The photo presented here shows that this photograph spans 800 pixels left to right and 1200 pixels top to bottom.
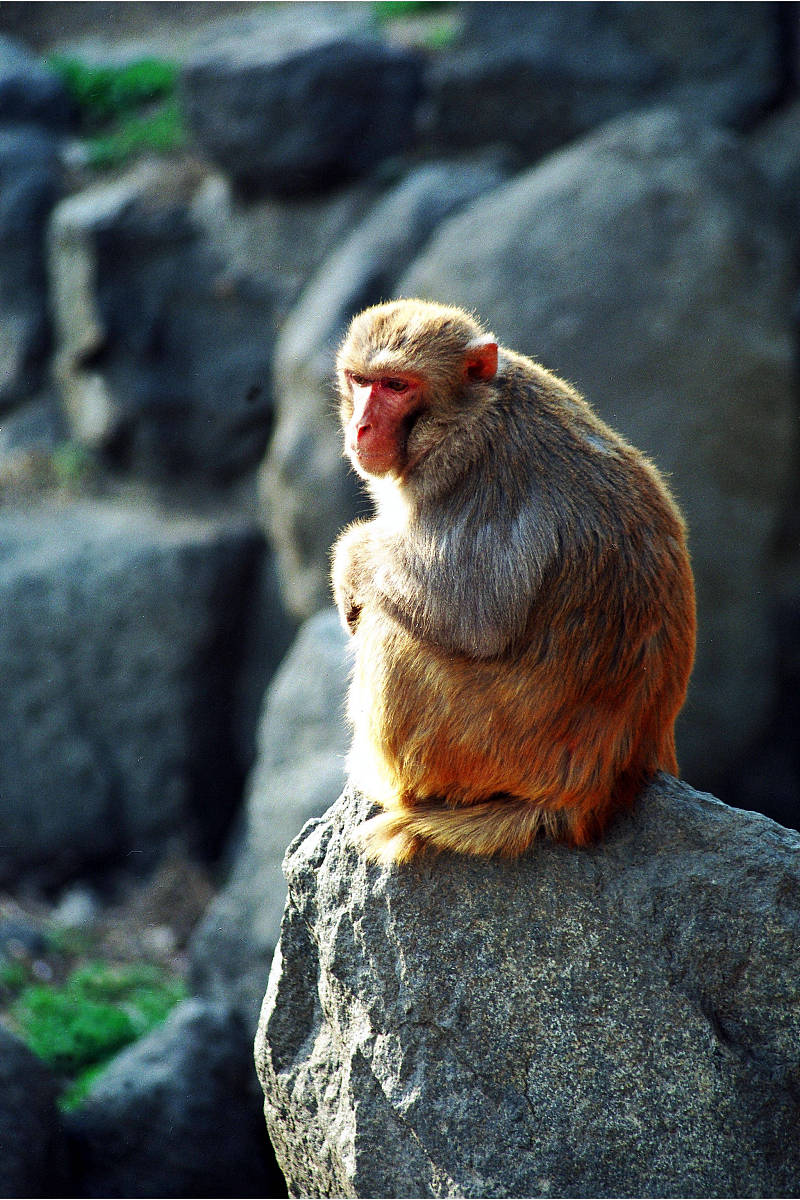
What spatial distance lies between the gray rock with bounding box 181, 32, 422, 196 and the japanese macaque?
5.95m

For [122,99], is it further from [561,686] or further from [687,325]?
[561,686]

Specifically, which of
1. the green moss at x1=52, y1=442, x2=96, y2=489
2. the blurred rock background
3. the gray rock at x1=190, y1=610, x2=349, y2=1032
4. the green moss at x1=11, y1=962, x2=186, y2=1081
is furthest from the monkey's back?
the green moss at x1=52, y1=442, x2=96, y2=489

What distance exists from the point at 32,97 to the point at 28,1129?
8043 mm

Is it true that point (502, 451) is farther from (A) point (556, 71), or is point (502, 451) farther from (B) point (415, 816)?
(A) point (556, 71)

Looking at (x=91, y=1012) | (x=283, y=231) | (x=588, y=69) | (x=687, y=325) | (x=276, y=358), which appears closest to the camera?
(x=91, y=1012)

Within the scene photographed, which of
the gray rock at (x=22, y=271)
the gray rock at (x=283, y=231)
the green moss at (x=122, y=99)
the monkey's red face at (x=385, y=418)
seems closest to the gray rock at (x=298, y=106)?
the gray rock at (x=283, y=231)

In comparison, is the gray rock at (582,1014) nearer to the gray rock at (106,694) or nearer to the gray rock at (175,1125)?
the gray rock at (175,1125)

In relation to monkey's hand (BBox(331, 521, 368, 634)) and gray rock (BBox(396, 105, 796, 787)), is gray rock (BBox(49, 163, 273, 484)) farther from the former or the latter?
monkey's hand (BBox(331, 521, 368, 634))

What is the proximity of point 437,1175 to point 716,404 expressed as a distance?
206 inches

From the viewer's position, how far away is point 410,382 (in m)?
3.55

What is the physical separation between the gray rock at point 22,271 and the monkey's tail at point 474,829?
23.6ft

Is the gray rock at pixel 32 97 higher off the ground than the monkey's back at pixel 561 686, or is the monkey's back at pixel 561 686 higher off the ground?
the gray rock at pixel 32 97

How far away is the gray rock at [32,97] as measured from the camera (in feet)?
32.6

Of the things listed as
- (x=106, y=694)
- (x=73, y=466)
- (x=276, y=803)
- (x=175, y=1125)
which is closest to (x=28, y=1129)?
(x=175, y=1125)
